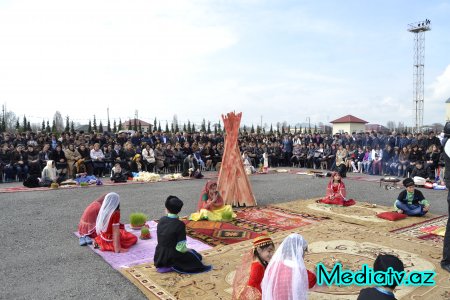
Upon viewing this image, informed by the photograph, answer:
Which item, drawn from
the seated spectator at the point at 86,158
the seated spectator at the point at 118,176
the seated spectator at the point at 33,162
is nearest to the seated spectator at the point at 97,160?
the seated spectator at the point at 86,158

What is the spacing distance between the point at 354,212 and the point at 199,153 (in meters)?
11.3

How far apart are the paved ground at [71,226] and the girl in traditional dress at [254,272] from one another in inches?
52.8

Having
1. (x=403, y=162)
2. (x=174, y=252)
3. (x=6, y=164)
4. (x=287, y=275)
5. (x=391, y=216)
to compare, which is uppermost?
(x=6, y=164)

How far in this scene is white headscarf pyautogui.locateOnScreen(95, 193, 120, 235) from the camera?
6.10 metres

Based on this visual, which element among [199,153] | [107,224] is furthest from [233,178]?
[199,153]

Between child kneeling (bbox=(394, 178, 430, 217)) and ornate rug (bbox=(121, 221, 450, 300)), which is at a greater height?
child kneeling (bbox=(394, 178, 430, 217))

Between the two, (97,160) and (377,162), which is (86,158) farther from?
(377,162)

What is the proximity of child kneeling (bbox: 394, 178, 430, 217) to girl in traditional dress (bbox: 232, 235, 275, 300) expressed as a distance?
5.70m

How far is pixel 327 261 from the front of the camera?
216 inches

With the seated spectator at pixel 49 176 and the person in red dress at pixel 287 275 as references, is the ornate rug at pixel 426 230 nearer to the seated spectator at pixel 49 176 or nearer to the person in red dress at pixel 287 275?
the person in red dress at pixel 287 275

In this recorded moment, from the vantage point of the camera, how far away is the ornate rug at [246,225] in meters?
6.77

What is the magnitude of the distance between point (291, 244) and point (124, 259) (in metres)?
3.20

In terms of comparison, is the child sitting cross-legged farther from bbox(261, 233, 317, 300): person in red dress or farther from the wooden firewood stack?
the wooden firewood stack

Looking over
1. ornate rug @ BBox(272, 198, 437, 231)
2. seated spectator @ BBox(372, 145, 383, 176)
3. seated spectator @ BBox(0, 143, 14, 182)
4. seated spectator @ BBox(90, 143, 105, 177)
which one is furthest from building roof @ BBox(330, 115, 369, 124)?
seated spectator @ BBox(0, 143, 14, 182)
